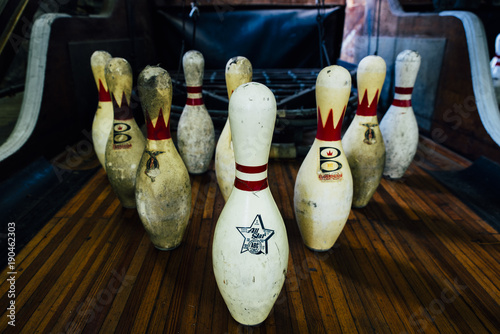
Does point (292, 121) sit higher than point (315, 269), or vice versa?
point (292, 121)

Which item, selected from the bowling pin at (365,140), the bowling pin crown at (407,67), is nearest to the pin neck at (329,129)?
the bowling pin at (365,140)

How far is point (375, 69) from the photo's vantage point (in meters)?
1.50

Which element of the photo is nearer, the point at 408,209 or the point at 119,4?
the point at 408,209

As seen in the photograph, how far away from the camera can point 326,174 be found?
1.27m

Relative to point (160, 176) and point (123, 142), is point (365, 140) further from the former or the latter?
point (123, 142)

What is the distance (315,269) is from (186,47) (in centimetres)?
324

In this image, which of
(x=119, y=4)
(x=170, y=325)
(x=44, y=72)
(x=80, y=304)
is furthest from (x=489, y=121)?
(x=119, y=4)

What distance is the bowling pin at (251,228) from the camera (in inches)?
36.6

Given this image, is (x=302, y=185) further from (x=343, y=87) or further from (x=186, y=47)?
(x=186, y=47)

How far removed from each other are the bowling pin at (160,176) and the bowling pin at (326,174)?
476 millimetres

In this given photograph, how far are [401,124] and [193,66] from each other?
1.22 meters

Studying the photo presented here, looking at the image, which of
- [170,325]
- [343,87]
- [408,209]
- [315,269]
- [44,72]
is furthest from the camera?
[44,72]

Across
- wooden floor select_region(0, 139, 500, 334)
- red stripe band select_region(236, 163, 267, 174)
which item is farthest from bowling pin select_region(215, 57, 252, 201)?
red stripe band select_region(236, 163, 267, 174)

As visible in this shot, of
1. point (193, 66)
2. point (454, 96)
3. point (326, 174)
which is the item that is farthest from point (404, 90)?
point (193, 66)
